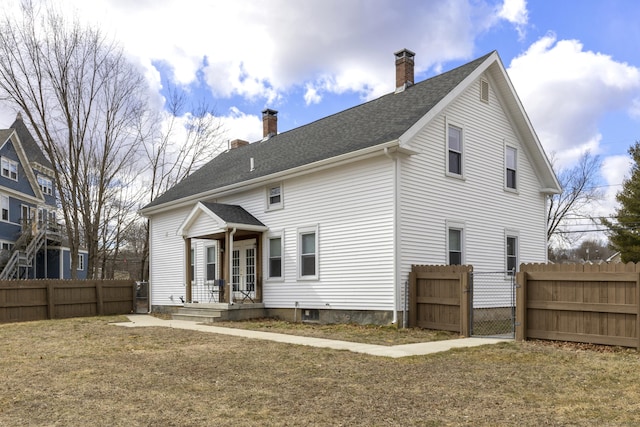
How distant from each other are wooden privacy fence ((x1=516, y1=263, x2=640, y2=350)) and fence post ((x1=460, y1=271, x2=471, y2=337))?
1.32 meters

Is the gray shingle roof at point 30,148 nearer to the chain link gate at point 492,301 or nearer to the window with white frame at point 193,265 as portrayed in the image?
the window with white frame at point 193,265

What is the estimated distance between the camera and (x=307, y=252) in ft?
55.3

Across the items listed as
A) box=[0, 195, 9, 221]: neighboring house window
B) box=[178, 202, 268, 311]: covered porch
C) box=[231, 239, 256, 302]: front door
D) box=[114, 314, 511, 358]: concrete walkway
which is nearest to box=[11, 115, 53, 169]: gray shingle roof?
box=[0, 195, 9, 221]: neighboring house window

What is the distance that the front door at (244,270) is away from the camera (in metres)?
18.8

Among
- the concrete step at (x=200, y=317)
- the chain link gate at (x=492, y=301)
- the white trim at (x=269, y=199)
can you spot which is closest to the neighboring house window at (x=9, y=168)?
the concrete step at (x=200, y=317)

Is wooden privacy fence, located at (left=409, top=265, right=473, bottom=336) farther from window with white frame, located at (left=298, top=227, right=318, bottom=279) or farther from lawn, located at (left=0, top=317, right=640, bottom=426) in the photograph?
window with white frame, located at (left=298, top=227, right=318, bottom=279)

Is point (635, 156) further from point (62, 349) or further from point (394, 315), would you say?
point (62, 349)

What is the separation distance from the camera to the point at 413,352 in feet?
32.4

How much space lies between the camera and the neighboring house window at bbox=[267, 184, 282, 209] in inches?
700

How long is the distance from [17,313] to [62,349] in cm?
1015

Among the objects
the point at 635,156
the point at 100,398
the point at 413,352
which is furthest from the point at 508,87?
the point at 635,156

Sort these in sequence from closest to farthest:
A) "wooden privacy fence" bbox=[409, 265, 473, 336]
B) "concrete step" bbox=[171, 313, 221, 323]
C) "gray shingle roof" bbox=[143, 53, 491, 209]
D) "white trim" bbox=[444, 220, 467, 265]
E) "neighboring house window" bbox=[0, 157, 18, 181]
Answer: "wooden privacy fence" bbox=[409, 265, 473, 336], "gray shingle roof" bbox=[143, 53, 491, 209], "white trim" bbox=[444, 220, 467, 265], "concrete step" bbox=[171, 313, 221, 323], "neighboring house window" bbox=[0, 157, 18, 181]

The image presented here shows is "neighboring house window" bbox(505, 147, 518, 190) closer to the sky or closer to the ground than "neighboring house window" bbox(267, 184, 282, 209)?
closer to the sky

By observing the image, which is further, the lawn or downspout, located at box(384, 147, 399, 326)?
downspout, located at box(384, 147, 399, 326)
